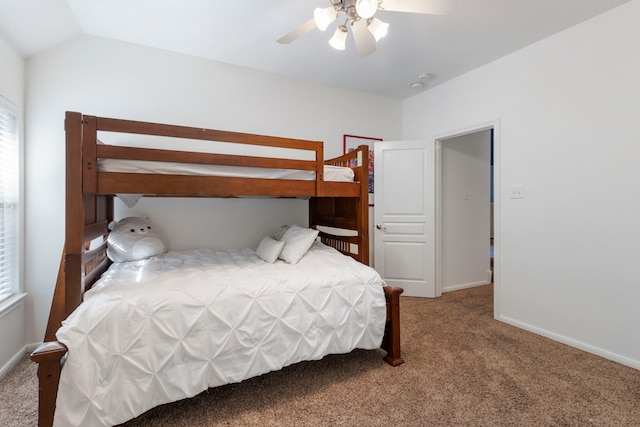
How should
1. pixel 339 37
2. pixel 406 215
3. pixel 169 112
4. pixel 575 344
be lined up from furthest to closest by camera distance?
1. pixel 406 215
2. pixel 169 112
3. pixel 575 344
4. pixel 339 37

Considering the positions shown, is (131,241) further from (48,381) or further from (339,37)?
(339,37)

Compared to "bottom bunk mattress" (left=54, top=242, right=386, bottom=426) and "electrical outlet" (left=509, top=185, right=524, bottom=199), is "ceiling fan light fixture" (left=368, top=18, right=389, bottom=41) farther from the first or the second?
"electrical outlet" (left=509, top=185, right=524, bottom=199)

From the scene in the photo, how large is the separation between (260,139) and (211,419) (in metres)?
1.60

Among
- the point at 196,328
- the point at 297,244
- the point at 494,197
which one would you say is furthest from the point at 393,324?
the point at 494,197

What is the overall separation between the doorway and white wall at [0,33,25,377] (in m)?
3.78

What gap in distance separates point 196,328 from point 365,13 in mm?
1791

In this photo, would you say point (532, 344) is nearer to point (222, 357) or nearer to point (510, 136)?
point (510, 136)

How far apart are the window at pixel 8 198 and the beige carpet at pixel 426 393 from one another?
64 cm

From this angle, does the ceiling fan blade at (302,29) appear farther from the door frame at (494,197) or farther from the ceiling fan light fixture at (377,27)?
the door frame at (494,197)

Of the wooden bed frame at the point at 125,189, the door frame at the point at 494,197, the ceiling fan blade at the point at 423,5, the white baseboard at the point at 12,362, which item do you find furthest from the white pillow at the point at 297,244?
the white baseboard at the point at 12,362

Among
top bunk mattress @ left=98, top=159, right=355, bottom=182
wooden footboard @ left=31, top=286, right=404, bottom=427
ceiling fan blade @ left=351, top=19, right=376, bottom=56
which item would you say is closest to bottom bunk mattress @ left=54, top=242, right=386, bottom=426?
wooden footboard @ left=31, top=286, right=404, bottom=427

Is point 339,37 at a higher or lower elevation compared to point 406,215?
higher

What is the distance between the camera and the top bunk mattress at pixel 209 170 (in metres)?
1.54

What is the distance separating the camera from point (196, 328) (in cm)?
139
